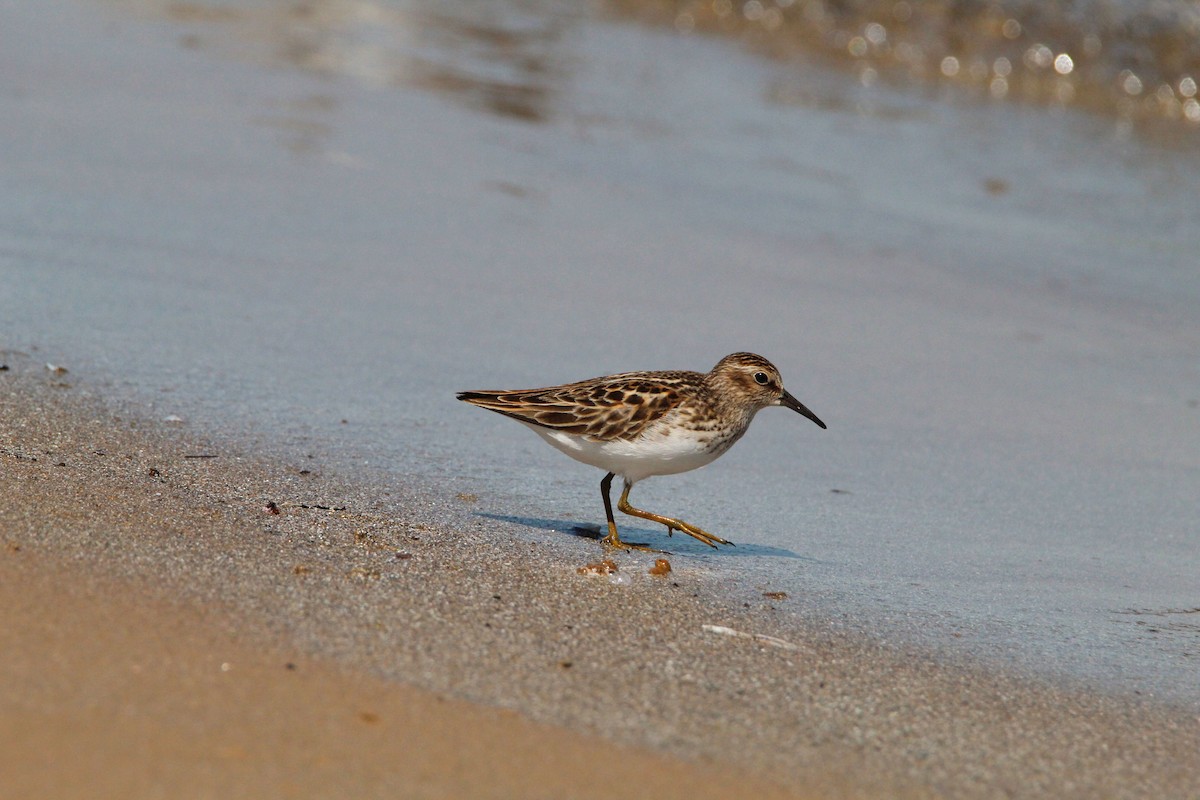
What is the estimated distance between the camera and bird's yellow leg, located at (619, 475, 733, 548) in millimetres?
5250

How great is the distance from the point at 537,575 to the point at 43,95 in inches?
276

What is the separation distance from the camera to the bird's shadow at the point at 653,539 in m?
5.19

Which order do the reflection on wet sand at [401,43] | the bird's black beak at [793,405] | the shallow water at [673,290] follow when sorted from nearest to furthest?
the shallow water at [673,290] → the bird's black beak at [793,405] → the reflection on wet sand at [401,43]

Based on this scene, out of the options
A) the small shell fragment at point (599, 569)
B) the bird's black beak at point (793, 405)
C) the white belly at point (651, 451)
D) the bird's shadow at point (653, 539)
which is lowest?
the bird's shadow at point (653, 539)

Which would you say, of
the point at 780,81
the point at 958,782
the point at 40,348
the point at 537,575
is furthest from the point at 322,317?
the point at 780,81

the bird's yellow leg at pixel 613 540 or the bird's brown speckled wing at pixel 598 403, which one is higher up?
the bird's brown speckled wing at pixel 598 403

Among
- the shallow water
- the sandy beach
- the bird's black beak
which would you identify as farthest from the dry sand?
the bird's black beak

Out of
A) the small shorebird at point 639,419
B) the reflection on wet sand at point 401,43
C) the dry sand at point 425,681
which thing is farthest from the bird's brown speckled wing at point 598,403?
the reflection on wet sand at point 401,43

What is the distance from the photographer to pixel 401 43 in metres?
14.0

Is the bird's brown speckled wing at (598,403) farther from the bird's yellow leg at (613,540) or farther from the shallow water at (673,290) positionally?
the shallow water at (673,290)

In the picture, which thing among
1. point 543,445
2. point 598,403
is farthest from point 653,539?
point 543,445

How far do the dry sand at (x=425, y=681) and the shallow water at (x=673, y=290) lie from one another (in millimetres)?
452

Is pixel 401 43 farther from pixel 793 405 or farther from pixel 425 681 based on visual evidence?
pixel 425 681

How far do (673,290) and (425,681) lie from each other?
16.3ft
